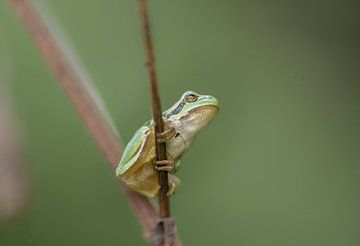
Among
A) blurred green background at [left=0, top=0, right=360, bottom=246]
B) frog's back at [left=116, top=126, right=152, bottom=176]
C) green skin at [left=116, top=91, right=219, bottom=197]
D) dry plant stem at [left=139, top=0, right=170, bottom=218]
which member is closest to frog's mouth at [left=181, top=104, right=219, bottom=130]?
green skin at [left=116, top=91, right=219, bottom=197]

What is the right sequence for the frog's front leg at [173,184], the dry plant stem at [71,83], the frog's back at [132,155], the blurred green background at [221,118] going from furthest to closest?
the blurred green background at [221,118] < the frog's front leg at [173,184] < the frog's back at [132,155] < the dry plant stem at [71,83]

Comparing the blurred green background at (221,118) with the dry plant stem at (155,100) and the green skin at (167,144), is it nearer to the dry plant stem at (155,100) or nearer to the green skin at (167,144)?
the green skin at (167,144)

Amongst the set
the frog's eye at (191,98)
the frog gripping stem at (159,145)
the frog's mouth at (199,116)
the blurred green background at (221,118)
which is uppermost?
the blurred green background at (221,118)

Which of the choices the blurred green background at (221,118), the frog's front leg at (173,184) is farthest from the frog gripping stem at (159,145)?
the blurred green background at (221,118)

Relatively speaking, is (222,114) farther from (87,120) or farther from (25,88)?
(87,120)

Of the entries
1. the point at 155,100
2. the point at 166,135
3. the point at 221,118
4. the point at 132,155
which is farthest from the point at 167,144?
the point at 221,118

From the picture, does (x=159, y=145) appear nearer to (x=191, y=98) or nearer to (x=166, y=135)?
(x=166, y=135)

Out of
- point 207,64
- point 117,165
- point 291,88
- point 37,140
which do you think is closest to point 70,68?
point 117,165
